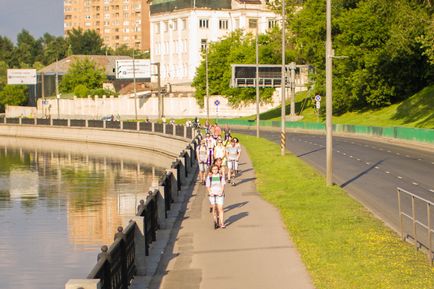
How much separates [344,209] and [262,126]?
282ft

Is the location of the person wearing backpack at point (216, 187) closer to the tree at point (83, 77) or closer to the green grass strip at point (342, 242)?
the green grass strip at point (342, 242)

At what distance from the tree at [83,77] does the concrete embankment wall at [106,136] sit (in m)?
41.7

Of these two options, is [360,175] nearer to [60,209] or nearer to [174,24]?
[60,209]

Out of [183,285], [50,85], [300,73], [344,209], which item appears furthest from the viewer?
[50,85]

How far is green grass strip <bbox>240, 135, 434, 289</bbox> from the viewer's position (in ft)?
54.0

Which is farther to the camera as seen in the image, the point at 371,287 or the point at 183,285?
the point at 183,285

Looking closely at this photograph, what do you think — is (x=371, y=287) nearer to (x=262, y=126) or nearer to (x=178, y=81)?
(x=262, y=126)

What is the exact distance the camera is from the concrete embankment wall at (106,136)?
83000 mm

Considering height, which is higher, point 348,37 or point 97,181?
point 348,37

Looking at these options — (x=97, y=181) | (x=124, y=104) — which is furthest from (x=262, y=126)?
(x=97, y=181)

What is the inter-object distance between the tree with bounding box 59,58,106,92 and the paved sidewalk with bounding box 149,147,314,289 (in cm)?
14694

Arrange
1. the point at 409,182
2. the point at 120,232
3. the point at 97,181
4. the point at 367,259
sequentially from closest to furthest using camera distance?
the point at 120,232 → the point at 367,259 → the point at 409,182 → the point at 97,181

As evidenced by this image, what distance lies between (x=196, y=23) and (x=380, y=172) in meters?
128

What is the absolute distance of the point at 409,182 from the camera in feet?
119
